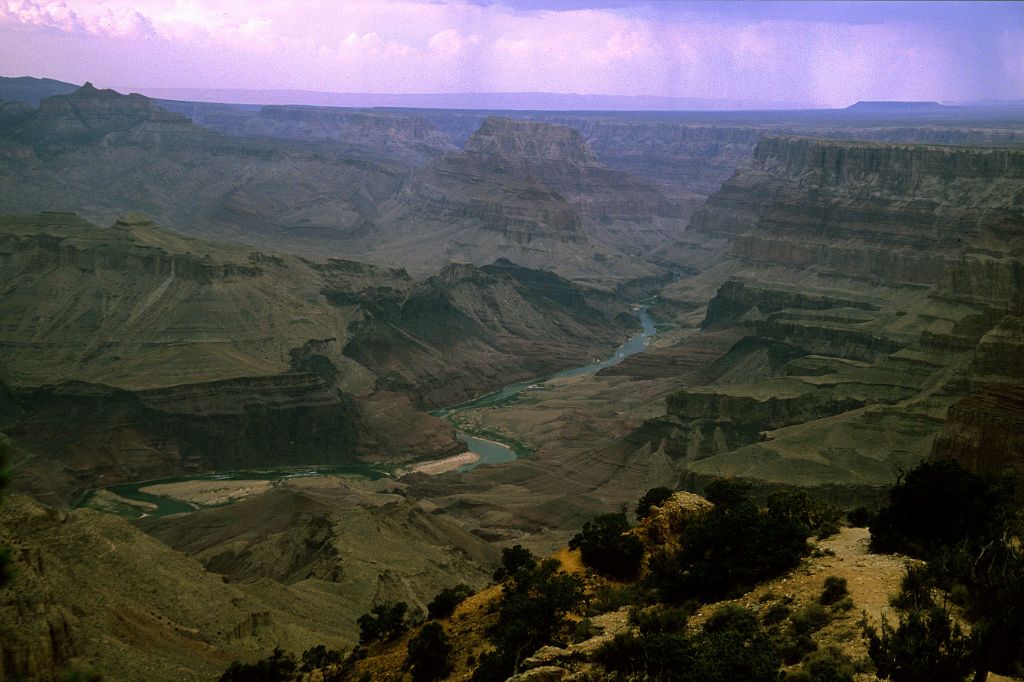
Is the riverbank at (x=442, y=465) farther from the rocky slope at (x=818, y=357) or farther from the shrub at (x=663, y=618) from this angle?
the shrub at (x=663, y=618)

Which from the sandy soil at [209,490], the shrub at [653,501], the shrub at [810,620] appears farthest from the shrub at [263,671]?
the sandy soil at [209,490]

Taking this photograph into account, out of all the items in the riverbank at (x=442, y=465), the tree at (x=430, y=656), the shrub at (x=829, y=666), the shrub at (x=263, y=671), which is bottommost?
the riverbank at (x=442, y=465)

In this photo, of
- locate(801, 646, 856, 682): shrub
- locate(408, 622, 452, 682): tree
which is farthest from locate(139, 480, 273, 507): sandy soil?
locate(801, 646, 856, 682): shrub

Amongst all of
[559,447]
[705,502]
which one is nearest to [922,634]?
[705,502]

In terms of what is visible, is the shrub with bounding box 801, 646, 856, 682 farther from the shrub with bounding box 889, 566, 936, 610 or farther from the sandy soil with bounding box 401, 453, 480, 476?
the sandy soil with bounding box 401, 453, 480, 476

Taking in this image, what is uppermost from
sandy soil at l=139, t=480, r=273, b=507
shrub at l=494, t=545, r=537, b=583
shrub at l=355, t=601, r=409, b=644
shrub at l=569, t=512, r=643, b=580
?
shrub at l=569, t=512, r=643, b=580

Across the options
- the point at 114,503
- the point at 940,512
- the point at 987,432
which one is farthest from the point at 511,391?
the point at 940,512
